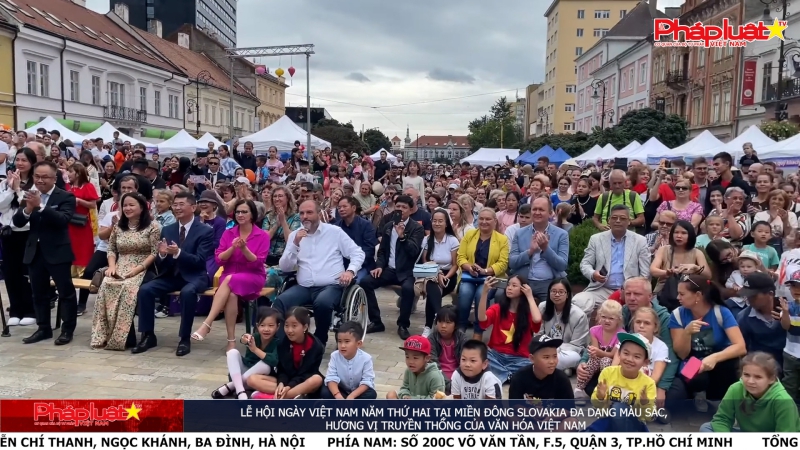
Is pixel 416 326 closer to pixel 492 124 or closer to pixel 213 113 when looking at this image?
pixel 213 113

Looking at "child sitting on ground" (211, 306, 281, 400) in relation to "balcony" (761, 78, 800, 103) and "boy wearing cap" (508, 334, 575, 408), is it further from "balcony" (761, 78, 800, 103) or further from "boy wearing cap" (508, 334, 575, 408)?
"balcony" (761, 78, 800, 103)

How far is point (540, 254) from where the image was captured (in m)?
6.55

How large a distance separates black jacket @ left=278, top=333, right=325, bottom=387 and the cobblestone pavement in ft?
2.36

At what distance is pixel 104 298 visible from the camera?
640cm

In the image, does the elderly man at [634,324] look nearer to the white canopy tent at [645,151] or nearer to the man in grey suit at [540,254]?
the man in grey suit at [540,254]

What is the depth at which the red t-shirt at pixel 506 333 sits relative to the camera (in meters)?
5.67

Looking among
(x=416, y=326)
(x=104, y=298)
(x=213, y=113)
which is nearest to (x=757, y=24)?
(x=416, y=326)

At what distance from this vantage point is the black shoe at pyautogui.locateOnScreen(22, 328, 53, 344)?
646 centimetres

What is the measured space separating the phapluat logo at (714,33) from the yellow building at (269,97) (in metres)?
40.8

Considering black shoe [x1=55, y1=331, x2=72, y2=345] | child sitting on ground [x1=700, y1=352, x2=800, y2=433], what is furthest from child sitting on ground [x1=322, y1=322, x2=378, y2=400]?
black shoe [x1=55, y1=331, x2=72, y2=345]

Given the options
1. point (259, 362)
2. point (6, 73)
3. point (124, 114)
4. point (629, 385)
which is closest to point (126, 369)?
point (259, 362)

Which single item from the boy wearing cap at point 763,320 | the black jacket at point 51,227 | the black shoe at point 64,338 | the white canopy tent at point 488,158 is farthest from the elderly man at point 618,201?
the white canopy tent at point 488,158
